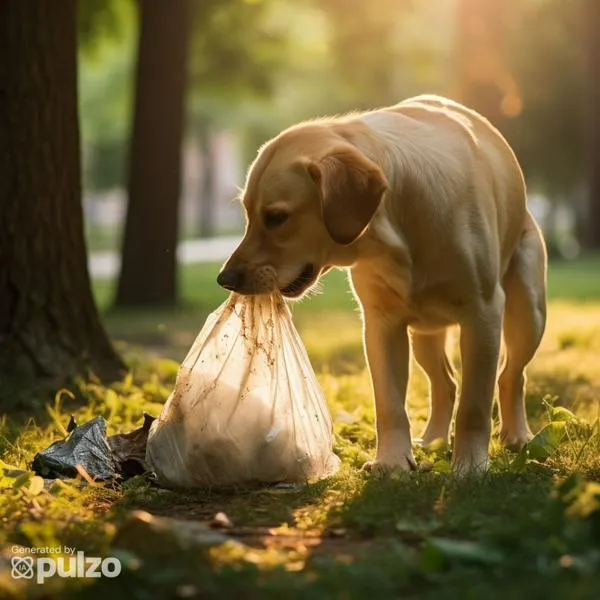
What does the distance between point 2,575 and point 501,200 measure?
2.91 m

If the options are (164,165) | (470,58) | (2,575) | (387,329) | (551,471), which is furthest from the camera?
(470,58)

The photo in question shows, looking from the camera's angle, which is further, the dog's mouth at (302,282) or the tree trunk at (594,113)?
the tree trunk at (594,113)

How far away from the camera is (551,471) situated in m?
4.95

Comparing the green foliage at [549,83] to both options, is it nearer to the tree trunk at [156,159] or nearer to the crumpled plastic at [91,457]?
the tree trunk at [156,159]

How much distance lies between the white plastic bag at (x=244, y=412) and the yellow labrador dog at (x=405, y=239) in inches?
13.3

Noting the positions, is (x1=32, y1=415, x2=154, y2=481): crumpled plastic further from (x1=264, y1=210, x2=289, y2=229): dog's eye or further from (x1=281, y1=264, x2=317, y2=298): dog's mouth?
(x1=264, y1=210, x2=289, y2=229): dog's eye

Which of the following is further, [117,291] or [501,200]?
[117,291]

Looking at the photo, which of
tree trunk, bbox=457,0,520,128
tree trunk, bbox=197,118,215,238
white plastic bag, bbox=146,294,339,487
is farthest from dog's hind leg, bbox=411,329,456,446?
tree trunk, bbox=197,118,215,238

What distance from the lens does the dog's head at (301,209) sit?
14.9 ft

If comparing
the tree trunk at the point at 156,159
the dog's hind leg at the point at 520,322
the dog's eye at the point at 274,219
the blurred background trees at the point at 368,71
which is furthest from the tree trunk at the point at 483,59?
the dog's eye at the point at 274,219

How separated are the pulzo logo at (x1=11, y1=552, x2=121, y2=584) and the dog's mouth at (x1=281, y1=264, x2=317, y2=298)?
149 cm

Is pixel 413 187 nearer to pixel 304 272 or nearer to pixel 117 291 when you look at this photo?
pixel 304 272

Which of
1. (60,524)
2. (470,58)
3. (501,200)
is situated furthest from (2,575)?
(470,58)


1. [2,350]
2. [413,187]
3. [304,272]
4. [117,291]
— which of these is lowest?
[117,291]
